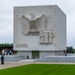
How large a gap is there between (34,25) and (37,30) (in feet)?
3.15

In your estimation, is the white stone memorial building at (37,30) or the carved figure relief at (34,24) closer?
the white stone memorial building at (37,30)

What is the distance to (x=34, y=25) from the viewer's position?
1719 inches

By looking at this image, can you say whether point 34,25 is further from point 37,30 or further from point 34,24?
point 37,30

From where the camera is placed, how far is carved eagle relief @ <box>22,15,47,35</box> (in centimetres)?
4344

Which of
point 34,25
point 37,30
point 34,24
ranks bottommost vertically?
point 37,30

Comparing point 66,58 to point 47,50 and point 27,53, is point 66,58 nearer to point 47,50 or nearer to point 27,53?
point 47,50

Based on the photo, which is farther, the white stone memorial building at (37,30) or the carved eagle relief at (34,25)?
the carved eagle relief at (34,25)

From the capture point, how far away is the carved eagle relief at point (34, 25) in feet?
143

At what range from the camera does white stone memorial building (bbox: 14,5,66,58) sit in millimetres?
43062

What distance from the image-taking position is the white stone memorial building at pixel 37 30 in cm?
4306

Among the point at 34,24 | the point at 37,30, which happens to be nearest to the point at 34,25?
the point at 34,24

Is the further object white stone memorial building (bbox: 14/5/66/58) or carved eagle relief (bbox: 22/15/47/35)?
carved eagle relief (bbox: 22/15/47/35)

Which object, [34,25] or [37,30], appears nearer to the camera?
[37,30]

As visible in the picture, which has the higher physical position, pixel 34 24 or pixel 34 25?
pixel 34 24
